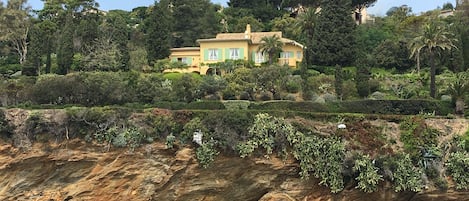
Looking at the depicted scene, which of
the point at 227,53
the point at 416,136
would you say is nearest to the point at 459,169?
the point at 416,136

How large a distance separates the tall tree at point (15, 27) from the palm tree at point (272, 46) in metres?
23.1

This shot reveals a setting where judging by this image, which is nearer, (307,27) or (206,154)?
(206,154)

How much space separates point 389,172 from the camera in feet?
82.1

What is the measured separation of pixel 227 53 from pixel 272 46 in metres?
4.52

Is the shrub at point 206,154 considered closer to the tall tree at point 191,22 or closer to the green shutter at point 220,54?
the green shutter at point 220,54

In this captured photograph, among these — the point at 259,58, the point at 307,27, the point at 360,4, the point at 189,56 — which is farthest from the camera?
the point at 360,4

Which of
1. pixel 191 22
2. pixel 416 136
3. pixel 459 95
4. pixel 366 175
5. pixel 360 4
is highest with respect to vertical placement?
pixel 360 4

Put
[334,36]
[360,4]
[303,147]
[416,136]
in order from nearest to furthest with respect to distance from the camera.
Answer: [303,147]
[416,136]
[334,36]
[360,4]

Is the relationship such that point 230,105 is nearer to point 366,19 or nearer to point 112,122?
point 112,122

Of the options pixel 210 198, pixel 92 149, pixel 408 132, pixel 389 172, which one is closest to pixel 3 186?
pixel 92 149

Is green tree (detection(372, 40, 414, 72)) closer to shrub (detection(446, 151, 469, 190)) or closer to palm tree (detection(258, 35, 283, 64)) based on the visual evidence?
palm tree (detection(258, 35, 283, 64))

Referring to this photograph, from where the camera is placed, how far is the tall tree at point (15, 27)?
52219 millimetres

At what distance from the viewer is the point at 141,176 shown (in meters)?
25.8

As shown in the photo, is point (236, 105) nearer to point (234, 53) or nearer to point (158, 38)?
point (234, 53)
